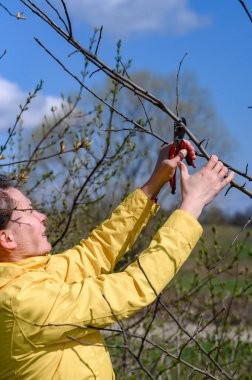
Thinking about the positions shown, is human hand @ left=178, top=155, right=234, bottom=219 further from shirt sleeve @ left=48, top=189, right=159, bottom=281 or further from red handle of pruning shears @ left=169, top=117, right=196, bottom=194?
shirt sleeve @ left=48, top=189, right=159, bottom=281

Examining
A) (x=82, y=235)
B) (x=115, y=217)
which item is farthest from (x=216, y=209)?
(x=115, y=217)

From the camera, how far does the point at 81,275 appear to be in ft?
8.89

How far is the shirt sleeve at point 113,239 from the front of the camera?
2.75 metres

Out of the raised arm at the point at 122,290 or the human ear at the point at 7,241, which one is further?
the human ear at the point at 7,241

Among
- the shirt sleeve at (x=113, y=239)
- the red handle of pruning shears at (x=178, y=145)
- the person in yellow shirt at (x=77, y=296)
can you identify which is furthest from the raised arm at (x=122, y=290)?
the shirt sleeve at (x=113, y=239)

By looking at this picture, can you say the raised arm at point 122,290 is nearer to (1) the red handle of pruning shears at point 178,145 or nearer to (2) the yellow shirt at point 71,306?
(2) the yellow shirt at point 71,306

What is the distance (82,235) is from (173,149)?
263 cm

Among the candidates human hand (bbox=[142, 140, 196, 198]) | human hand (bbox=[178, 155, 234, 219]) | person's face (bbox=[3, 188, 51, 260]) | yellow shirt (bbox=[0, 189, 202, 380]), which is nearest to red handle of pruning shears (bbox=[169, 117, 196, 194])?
human hand (bbox=[142, 140, 196, 198])

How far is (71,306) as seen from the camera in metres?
2.28

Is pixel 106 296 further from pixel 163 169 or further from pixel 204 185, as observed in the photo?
pixel 163 169

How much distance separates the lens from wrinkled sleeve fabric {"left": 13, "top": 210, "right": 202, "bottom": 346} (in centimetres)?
227

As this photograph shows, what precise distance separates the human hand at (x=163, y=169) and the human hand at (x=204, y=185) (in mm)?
161

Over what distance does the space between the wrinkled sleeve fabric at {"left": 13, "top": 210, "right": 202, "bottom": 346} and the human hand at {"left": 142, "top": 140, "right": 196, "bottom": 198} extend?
0.99 ft

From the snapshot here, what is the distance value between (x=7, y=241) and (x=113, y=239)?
0.46 meters
